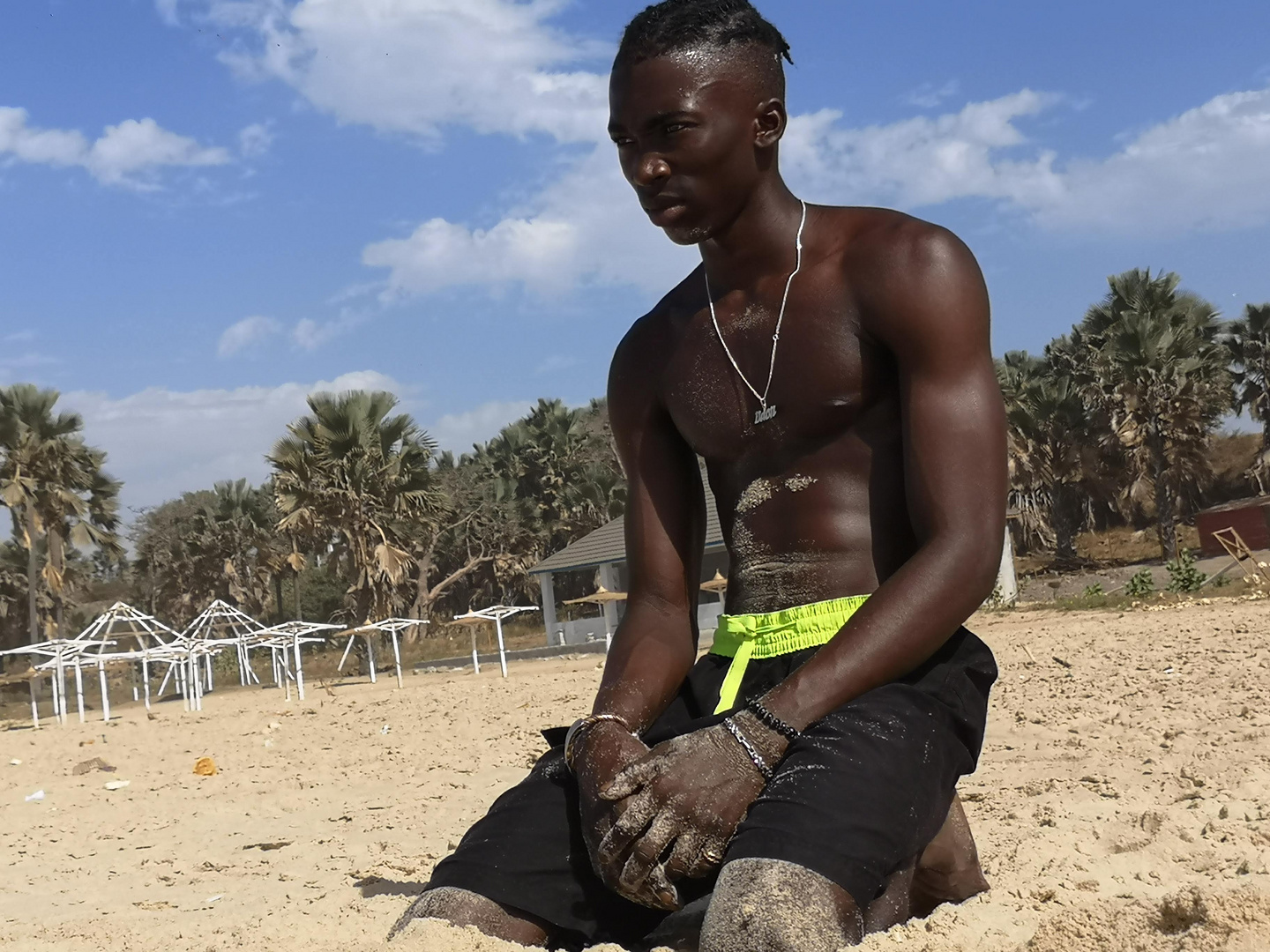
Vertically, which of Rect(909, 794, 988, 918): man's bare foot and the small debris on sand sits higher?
Rect(909, 794, 988, 918): man's bare foot

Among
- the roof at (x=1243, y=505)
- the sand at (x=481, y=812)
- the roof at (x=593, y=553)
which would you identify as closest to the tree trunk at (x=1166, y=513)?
the roof at (x=1243, y=505)

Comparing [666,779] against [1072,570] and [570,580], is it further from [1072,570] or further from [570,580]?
[570,580]

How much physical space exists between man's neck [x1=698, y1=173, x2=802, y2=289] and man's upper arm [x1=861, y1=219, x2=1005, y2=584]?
0.25m

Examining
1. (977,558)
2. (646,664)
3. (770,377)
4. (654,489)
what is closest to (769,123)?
(770,377)

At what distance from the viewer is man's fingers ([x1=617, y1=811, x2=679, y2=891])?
1.84 meters

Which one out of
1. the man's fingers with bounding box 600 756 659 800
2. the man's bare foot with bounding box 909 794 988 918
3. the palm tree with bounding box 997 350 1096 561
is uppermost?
the palm tree with bounding box 997 350 1096 561

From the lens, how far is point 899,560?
220 centimetres

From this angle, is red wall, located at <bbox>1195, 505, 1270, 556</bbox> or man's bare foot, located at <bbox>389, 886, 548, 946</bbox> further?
red wall, located at <bbox>1195, 505, 1270, 556</bbox>

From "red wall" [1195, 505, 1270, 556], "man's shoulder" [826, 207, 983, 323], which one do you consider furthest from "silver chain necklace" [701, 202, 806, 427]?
"red wall" [1195, 505, 1270, 556]

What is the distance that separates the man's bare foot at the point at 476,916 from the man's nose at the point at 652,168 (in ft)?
4.24

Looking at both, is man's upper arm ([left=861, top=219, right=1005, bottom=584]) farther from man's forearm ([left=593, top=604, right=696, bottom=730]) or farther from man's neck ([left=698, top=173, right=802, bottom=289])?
man's forearm ([left=593, top=604, right=696, bottom=730])

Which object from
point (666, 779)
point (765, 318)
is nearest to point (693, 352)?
point (765, 318)

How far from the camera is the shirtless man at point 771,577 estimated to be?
6.12 ft

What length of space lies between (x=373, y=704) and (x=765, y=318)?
40.8ft
